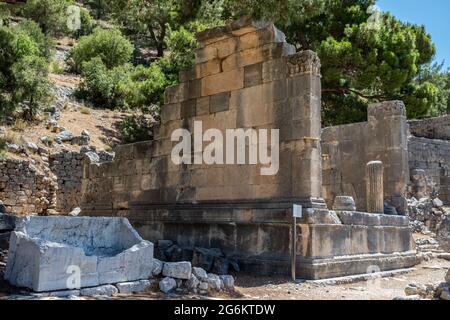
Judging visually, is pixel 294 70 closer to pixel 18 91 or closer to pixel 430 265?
pixel 430 265

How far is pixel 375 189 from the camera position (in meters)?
11.7

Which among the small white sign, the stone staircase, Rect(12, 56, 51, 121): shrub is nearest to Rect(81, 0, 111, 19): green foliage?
Rect(12, 56, 51, 121): shrub

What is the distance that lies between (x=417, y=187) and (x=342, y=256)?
10362 mm

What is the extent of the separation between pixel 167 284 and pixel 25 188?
42.8 feet

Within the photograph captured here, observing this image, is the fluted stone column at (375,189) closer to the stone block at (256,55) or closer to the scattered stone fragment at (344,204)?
the scattered stone fragment at (344,204)

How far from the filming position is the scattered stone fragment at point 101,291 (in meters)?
5.82

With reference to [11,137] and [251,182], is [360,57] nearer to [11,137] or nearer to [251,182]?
[251,182]

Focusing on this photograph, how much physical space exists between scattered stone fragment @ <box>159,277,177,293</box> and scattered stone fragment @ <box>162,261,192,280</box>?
12 cm

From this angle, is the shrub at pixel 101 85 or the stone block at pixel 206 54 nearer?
the stone block at pixel 206 54

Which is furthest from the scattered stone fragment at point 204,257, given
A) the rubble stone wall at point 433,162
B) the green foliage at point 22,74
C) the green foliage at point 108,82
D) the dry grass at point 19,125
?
the green foliage at point 108,82

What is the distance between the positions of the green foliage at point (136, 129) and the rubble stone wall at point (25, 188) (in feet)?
18.9

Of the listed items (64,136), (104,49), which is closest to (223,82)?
(64,136)

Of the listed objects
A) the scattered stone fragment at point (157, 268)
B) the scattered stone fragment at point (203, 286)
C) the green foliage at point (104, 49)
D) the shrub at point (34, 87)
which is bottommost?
the scattered stone fragment at point (203, 286)

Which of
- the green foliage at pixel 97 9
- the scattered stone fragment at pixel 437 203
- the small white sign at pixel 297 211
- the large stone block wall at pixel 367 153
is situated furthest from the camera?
the green foliage at pixel 97 9
